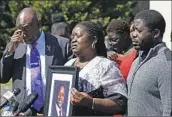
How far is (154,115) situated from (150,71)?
0.32 m

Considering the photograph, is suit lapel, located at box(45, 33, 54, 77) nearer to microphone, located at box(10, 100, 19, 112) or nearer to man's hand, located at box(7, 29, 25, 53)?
man's hand, located at box(7, 29, 25, 53)

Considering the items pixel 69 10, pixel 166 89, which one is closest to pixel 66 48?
pixel 166 89

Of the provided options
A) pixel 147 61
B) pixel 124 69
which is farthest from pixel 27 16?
pixel 147 61

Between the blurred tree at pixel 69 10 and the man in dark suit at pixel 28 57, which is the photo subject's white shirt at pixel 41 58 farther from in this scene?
the blurred tree at pixel 69 10

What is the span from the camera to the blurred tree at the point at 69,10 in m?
25.4

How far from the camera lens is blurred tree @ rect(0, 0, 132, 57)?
2538cm

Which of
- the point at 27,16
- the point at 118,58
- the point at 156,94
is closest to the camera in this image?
the point at 156,94

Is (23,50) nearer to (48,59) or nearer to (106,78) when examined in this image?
(48,59)

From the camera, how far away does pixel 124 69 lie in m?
5.39

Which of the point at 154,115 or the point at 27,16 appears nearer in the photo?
the point at 154,115

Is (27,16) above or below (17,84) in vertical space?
above

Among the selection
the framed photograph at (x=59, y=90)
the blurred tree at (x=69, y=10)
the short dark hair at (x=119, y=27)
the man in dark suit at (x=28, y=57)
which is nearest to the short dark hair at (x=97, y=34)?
the framed photograph at (x=59, y=90)

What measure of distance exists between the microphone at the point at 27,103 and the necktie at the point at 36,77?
0.26 metres

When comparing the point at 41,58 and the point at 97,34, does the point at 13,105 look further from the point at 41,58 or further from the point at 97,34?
the point at 97,34
